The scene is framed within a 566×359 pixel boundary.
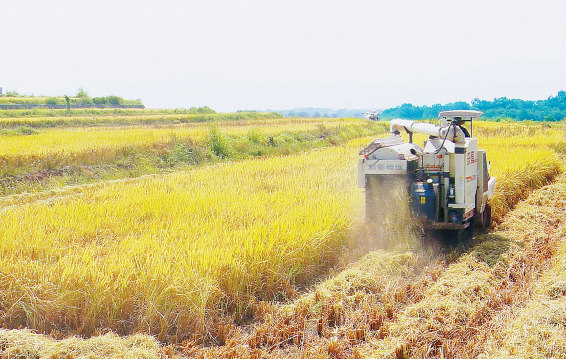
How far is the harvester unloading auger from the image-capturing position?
5.52m

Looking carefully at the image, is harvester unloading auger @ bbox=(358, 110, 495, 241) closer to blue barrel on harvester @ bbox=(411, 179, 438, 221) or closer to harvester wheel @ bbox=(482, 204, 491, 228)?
blue barrel on harvester @ bbox=(411, 179, 438, 221)

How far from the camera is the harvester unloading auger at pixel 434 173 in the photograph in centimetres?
552

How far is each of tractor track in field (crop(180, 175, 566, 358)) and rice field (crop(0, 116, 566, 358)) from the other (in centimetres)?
1

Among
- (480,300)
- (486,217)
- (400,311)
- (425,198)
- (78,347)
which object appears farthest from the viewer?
(486,217)

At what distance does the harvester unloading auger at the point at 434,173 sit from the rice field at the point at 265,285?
0.30 metres

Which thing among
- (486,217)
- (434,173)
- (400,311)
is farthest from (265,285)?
(486,217)

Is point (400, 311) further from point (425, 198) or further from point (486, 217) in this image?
point (486, 217)

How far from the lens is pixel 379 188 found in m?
5.66

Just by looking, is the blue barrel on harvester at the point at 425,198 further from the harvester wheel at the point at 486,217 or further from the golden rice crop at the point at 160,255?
the harvester wheel at the point at 486,217

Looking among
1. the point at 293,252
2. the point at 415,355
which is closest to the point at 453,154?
the point at 293,252

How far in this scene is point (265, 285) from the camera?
435 centimetres

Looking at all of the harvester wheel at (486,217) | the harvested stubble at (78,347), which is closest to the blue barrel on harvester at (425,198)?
the harvester wheel at (486,217)

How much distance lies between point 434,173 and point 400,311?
7.20 feet

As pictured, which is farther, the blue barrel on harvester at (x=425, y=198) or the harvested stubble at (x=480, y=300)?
the blue barrel on harvester at (x=425, y=198)
